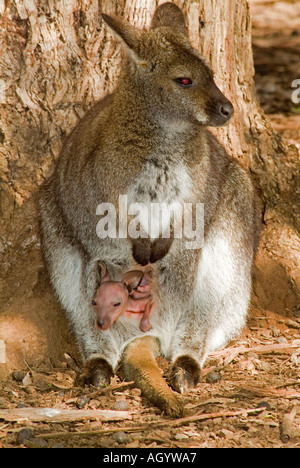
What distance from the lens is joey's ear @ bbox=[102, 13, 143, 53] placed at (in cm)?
382

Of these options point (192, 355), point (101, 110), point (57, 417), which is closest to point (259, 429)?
point (192, 355)

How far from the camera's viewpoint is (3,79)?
455cm

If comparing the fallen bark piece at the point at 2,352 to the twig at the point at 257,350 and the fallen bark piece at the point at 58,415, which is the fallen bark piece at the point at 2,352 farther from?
the twig at the point at 257,350

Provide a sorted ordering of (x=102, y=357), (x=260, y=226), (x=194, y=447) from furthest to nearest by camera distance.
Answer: (x=260, y=226) → (x=102, y=357) → (x=194, y=447)

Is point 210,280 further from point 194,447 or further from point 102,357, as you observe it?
point 194,447

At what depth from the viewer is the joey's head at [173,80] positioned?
3916 millimetres

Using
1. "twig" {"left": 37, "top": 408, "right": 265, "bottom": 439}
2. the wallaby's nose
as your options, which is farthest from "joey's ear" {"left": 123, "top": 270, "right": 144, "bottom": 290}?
the wallaby's nose

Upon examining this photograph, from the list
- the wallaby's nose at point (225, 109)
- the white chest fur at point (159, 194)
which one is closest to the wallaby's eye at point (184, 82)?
the wallaby's nose at point (225, 109)

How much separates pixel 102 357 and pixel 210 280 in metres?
0.83

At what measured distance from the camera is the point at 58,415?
3750 mm

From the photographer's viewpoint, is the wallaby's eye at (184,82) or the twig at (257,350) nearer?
the wallaby's eye at (184,82)

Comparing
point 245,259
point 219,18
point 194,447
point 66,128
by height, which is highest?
point 219,18

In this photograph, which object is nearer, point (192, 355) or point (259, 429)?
point (259, 429)

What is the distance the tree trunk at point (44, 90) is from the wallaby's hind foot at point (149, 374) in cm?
57
